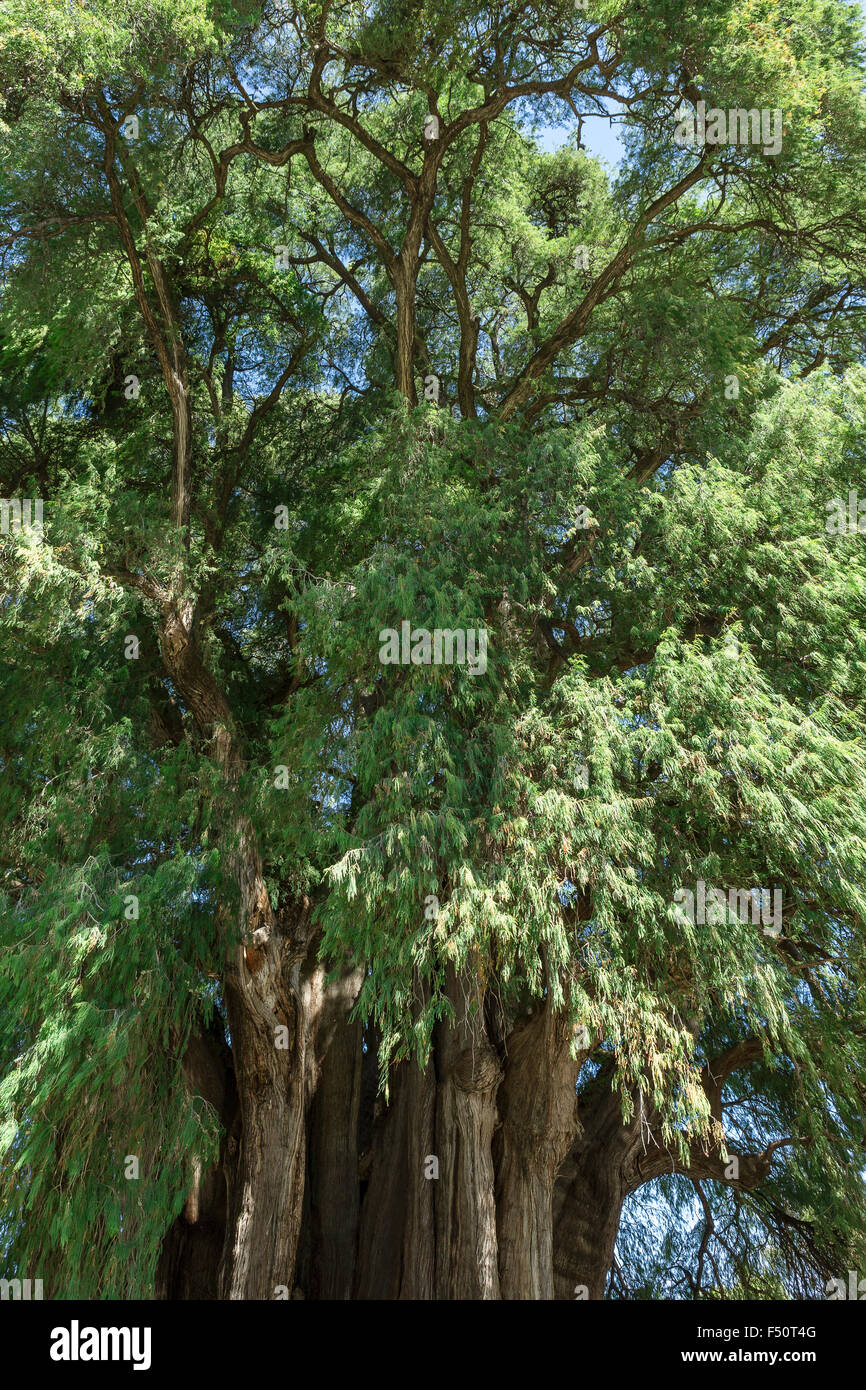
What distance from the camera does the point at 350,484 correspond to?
8555mm

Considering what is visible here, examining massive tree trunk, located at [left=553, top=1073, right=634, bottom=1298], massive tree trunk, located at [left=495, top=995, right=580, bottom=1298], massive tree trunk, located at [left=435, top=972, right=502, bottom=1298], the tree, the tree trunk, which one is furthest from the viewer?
the tree trunk

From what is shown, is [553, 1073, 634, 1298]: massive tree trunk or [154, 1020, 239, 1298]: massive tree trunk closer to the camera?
[154, 1020, 239, 1298]: massive tree trunk

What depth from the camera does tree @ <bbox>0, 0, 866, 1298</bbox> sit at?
18.3 feet

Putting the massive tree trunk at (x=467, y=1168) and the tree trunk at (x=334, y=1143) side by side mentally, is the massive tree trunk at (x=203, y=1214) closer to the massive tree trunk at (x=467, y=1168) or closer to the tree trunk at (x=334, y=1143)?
the tree trunk at (x=334, y=1143)

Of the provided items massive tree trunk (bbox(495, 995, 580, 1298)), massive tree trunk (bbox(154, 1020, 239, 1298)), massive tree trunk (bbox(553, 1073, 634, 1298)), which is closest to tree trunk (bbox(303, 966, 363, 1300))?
massive tree trunk (bbox(154, 1020, 239, 1298))

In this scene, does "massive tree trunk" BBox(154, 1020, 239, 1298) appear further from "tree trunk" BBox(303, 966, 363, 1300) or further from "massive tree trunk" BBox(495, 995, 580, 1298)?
"massive tree trunk" BBox(495, 995, 580, 1298)

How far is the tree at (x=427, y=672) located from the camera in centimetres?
558

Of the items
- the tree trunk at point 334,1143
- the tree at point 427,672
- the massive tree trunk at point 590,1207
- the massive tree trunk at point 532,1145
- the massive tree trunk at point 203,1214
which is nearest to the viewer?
the tree at point 427,672

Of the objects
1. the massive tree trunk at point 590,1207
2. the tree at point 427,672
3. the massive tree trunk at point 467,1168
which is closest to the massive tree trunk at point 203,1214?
the tree at point 427,672

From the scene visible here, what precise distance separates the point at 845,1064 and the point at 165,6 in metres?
7.63

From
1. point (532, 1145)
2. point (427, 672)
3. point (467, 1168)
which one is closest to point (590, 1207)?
point (532, 1145)

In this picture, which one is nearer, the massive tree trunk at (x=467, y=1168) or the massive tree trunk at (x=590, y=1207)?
the massive tree trunk at (x=467, y=1168)

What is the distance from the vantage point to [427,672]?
610 cm

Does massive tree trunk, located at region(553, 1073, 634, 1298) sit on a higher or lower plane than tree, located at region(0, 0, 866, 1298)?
lower
